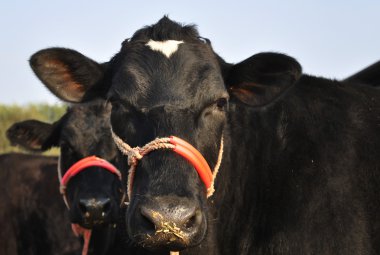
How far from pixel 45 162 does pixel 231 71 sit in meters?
6.35

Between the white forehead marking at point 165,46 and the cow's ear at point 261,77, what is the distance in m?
0.52

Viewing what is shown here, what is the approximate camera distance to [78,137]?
830cm

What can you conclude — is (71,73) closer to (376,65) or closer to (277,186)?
(277,186)

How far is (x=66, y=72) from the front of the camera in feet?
19.0

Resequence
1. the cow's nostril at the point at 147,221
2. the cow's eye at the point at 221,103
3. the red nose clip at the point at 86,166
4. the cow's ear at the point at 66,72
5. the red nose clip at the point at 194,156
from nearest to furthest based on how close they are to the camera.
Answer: the cow's nostril at the point at 147,221
the red nose clip at the point at 194,156
the cow's eye at the point at 221,103
the cow's ear at the point at 66,72
the red nose clip at the point at 86,166

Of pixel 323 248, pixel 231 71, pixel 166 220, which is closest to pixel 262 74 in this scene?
pixel 231 71

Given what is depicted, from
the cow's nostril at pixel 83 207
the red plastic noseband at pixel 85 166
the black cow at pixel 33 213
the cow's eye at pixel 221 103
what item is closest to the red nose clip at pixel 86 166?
the red plastic noseband at pixel 85 166

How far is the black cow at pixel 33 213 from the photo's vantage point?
10.2 metres

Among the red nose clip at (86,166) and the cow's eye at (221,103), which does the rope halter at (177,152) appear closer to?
the cow's eye at (221,103)

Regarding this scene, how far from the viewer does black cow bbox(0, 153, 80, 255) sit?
10.2 meters

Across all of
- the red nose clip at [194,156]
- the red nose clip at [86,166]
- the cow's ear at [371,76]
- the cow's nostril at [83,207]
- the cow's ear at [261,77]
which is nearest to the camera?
the red nose clip at [194,156]

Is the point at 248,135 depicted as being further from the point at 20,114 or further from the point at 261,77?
the point at 20,114

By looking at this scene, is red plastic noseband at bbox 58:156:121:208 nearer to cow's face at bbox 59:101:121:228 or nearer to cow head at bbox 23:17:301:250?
cow's face at bbox 59:101:121:228

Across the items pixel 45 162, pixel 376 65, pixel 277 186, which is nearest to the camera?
pixel 277 186
